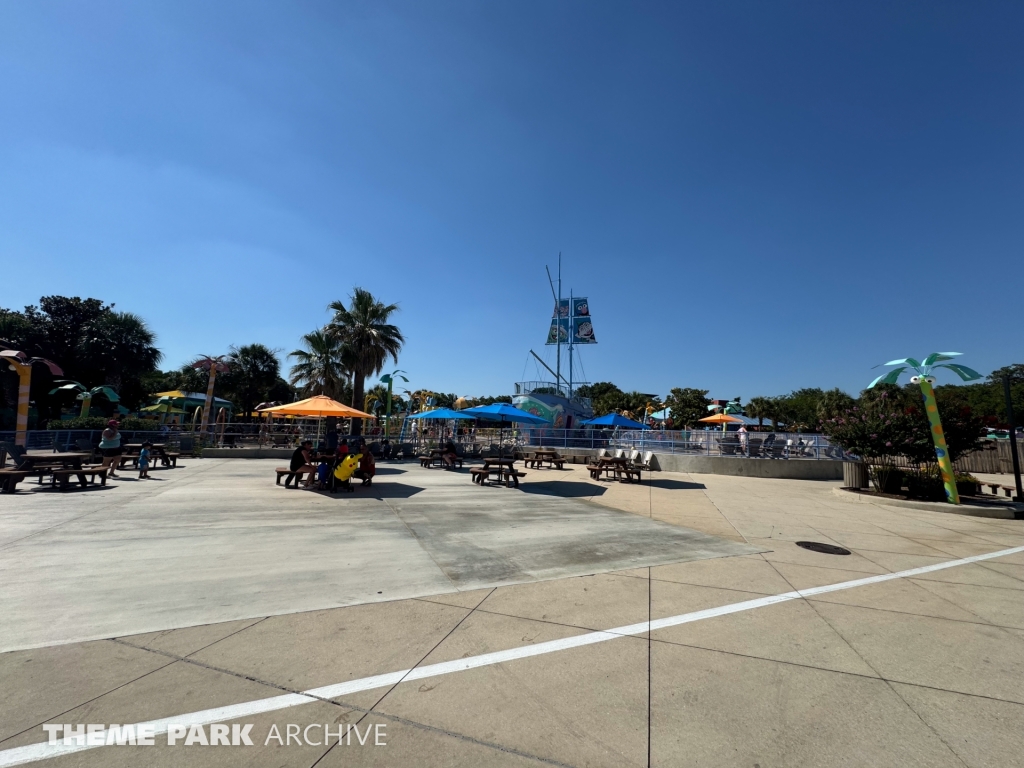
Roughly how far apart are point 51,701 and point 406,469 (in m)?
14.5

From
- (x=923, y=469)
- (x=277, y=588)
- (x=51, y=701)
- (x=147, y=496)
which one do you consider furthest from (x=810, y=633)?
(x=923, y=469)

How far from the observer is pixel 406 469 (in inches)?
678

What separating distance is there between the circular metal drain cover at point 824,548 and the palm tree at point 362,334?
23.3 metres

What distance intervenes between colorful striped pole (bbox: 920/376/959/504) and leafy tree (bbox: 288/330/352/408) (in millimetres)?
24578

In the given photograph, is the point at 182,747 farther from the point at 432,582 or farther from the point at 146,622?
the point at 432,582

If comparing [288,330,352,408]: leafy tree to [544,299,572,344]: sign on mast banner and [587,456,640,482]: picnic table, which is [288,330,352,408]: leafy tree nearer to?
[587,456,640,482]: picnic table

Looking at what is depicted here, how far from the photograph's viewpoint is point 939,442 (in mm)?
11641

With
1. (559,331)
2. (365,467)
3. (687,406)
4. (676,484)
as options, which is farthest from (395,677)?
(687,406)

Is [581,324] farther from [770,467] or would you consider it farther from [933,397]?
[933,397]


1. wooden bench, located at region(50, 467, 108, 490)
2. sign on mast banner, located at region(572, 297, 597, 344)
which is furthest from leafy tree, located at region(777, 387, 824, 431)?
wooden bench, located at region(50, 467, 108, 490)

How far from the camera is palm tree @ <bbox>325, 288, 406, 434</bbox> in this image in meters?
26.8

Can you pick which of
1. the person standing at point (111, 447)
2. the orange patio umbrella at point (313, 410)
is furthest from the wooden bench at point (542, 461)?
the person standing at point (111, 447)

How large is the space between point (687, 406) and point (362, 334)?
40771 millimetres

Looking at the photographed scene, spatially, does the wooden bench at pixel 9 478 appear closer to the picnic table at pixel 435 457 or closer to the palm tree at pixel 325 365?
the picnic table at pixel 435 457
